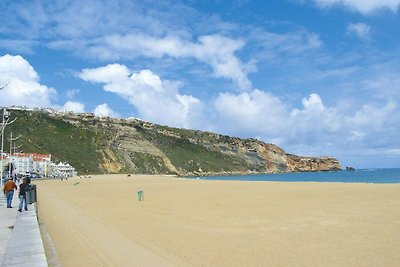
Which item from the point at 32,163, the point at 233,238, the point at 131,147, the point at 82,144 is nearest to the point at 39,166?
the point at 32,163

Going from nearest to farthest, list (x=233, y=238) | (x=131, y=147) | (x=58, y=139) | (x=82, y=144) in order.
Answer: (x=233, y=238) < (x=58, y=139) < (x=82, y=144) < (x=131, y=147)

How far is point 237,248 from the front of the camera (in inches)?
399

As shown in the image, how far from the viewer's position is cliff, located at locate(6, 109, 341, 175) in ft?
415

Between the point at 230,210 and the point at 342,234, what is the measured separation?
7.96m

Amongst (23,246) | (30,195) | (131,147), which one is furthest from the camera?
(131,147)

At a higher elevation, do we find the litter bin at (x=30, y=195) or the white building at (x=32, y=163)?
the white building at (x=32, y=163)

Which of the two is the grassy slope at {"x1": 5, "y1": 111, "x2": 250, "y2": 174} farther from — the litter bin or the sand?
the sand

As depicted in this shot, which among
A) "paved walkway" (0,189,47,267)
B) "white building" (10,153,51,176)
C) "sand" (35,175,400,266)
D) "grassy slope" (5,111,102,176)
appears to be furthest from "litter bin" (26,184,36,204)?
"grassy slope" (5,111,102,176)

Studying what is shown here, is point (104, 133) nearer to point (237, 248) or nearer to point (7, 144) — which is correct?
point (7, 144)

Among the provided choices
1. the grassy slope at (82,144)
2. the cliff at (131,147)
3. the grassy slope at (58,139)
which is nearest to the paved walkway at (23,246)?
the grassy slope at (82,144)

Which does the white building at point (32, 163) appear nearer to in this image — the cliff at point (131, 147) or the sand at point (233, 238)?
the cliff at point (131, 147)

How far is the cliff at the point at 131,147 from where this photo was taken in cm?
12662

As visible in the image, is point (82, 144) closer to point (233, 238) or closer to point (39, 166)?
point (39, 166)

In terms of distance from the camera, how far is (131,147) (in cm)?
14650
